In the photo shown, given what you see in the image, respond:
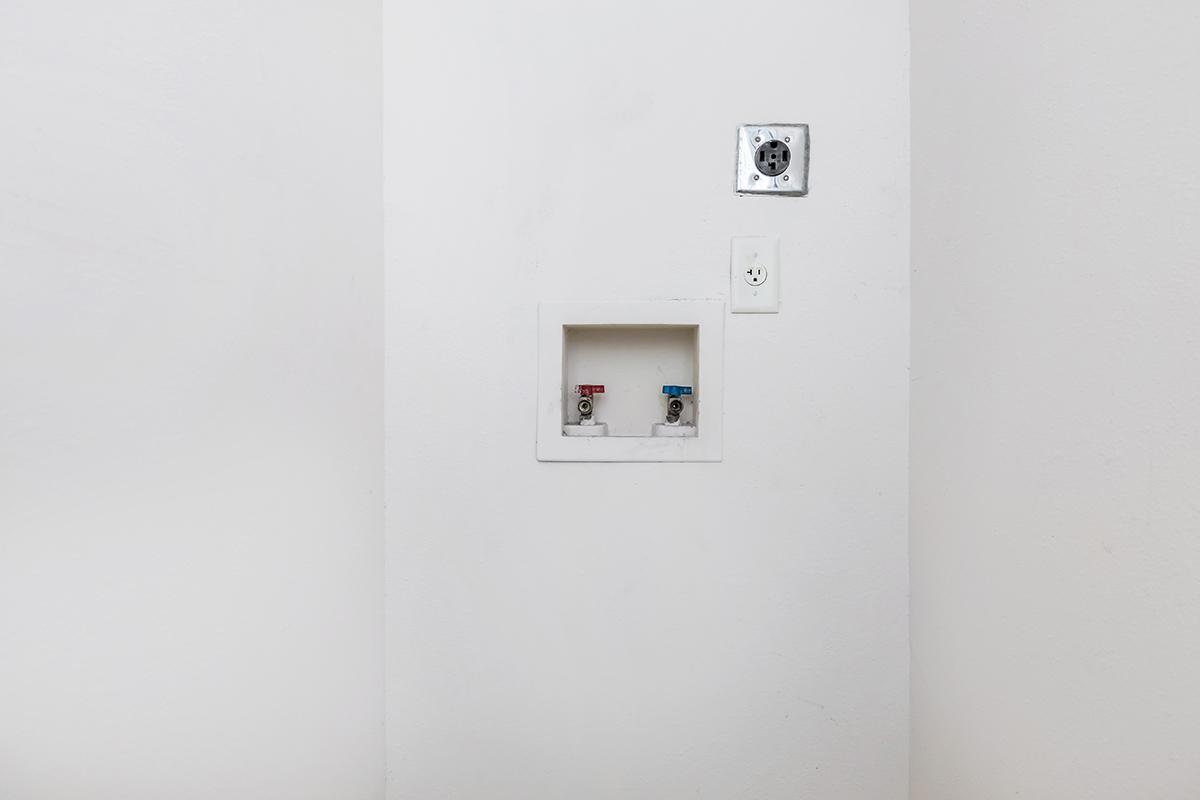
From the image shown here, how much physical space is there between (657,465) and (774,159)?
0.48 metres

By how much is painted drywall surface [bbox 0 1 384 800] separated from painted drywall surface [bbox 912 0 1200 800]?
778 mm

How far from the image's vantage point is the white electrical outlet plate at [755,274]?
3.00ft

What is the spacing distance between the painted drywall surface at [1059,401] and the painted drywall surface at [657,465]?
8cm

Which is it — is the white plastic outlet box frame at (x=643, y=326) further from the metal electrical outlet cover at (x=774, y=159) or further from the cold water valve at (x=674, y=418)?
the metal electrical outlet cover at (x=774, y=159)

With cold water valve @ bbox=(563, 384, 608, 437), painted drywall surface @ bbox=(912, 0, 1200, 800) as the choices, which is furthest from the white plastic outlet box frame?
painted drywall surface @ bbox=(912, 0, 1200, 800)

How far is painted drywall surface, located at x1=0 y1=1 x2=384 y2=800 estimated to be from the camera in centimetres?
44

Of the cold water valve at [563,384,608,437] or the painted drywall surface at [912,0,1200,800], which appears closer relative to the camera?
the painted drywall surface at [912,0,1200,800]

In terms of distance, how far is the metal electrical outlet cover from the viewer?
91cm

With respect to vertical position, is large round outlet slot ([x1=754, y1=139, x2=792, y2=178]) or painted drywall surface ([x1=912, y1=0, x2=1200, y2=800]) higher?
large round outlet slot ([x1=754, y1=139, x2=792, y2=178])

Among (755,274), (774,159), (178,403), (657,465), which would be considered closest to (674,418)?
(657,465)

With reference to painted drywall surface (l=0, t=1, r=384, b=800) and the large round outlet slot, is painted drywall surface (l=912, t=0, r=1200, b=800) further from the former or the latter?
painted drywall surface (l=0, t=1, r=384, b=800)

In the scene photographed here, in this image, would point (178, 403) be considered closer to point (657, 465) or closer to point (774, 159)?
point (657, 465)

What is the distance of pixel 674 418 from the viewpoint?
95 centimetres

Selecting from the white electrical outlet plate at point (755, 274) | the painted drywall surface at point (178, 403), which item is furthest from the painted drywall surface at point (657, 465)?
the painted drywall surface at point (178, 403)
